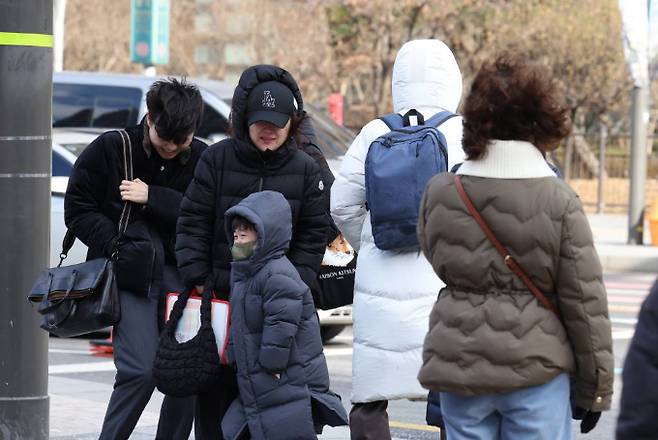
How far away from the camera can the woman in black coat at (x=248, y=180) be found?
18.7 feet

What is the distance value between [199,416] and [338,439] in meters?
1.54

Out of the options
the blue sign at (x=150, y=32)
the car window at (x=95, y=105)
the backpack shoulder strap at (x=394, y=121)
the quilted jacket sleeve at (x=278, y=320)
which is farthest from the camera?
the blue sign at (x=150, y=32)

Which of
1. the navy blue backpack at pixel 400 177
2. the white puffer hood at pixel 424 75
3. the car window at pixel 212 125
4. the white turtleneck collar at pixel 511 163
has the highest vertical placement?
the white puffer hood at pixel 424 75

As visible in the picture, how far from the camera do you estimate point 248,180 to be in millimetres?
5742

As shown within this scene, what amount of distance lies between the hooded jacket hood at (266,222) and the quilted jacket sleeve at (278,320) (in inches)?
4.0

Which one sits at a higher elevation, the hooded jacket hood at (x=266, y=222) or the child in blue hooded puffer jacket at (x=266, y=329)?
the hooded jacket hood at (x=266, y=222)

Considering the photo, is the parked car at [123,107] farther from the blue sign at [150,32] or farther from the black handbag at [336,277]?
the blue sign at [150,32]

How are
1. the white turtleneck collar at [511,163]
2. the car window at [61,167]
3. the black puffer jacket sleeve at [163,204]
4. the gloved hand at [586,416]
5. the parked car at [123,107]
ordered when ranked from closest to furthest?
1. the white turtleneck collar at [511,163]
2. the gloved hand at [586,416]
3. the black puffer jacket sleeve at [163,204]
4. the car window at [61,167]
5. the parked car at [123,107]

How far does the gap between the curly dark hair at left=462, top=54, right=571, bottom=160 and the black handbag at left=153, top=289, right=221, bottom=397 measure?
1717mm

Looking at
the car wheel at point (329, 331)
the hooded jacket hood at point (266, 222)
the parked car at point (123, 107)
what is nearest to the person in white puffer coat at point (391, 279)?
the hooded jacket hood at point (266, 222)

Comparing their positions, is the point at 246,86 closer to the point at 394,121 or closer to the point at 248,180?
the point at 248,180

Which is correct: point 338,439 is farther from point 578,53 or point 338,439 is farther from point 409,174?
point 578,53

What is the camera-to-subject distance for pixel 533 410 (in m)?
4.23

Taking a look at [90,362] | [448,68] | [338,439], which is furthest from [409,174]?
[90,362]
